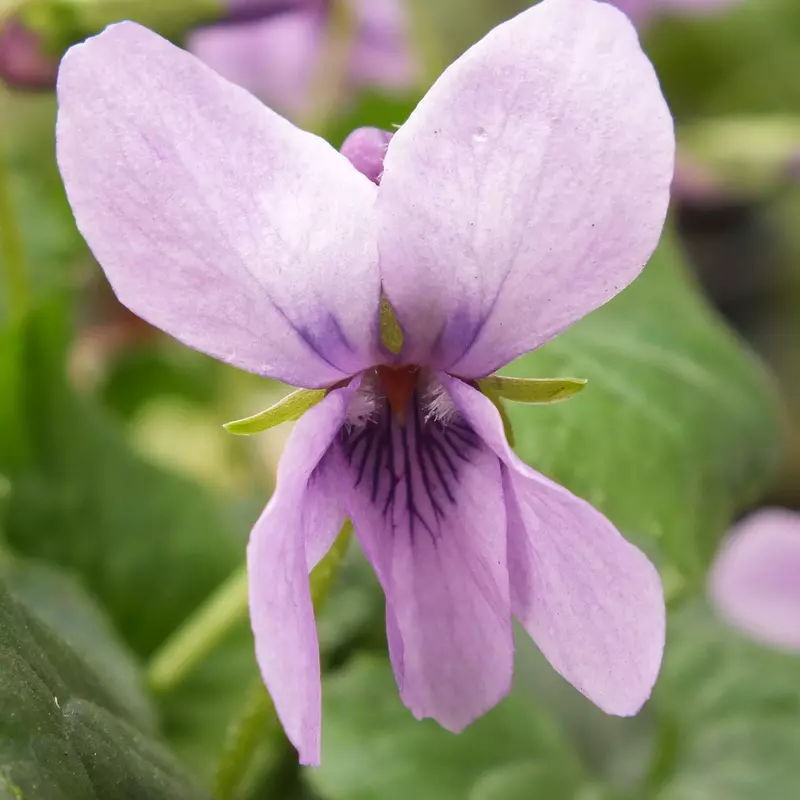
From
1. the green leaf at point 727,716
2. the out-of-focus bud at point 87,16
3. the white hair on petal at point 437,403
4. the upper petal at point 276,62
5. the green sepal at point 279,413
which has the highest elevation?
the out-of-focus bud at point 87,16

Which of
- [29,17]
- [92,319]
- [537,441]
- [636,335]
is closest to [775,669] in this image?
[636,335]

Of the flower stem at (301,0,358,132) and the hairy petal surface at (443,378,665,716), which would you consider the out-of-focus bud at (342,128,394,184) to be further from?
the flower stem at (301,0,358,132)

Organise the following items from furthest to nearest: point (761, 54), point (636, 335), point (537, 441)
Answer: point (761, 54) < point (636, 335) < point (537, 441)

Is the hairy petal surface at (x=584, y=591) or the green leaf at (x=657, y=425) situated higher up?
the hairy petal surface at (x=584, y=591)

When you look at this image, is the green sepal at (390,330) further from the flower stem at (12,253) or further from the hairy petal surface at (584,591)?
the flower stem at (12,253)

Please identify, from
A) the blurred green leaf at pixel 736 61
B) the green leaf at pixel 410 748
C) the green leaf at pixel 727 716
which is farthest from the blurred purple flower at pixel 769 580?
the blurred green leaf at pixel 736 61

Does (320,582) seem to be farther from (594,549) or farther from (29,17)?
(29,17)

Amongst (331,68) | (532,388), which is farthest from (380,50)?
(532,388)
